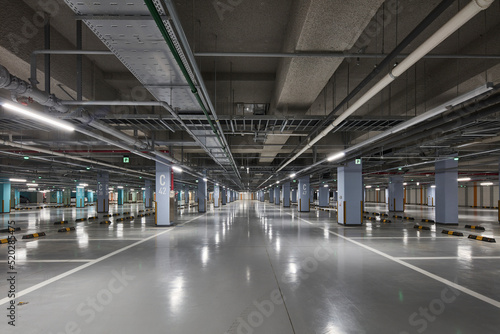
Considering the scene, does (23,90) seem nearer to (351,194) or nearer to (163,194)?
(163,194)

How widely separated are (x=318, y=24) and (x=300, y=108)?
3754 mm

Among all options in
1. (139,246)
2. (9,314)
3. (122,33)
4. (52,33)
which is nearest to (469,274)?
(122,33)

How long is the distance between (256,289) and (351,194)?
1228cm

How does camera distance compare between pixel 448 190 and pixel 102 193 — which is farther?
pixel 102 193

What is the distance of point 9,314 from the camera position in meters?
4.20

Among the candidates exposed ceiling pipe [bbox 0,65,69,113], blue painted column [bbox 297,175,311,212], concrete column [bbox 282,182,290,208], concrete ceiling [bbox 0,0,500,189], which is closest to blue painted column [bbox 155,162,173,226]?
concrete ceiling [bbox 0,0,500,189]

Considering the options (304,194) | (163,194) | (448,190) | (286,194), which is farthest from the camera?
(286,194)

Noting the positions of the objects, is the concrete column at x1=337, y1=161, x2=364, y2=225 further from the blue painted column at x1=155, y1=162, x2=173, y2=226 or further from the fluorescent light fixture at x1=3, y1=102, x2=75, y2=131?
the fluorescent light fixture at x1=3, y1=102, x2=75, y2=131

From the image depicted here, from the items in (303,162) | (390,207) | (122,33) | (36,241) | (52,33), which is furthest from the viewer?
(390,207)

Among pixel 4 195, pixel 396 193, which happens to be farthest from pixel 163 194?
pixel 396 193

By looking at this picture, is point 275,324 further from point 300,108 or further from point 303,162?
point 303,162

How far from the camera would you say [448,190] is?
52.2 feet

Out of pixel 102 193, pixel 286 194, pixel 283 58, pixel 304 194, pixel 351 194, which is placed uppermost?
pixel 283 58

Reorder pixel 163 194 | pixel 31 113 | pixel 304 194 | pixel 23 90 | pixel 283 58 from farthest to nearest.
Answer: pixel 304 194, pixel 163 194, pixel 283 58, pixel 31 113, pixel 23 90
